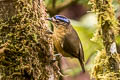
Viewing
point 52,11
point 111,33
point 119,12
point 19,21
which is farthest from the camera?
point 52,11

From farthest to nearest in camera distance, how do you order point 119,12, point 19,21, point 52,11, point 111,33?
point 52,11, point 119,12, point 19,21, point 111,33

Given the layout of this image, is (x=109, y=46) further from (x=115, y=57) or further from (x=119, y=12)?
(x=119, y=12)

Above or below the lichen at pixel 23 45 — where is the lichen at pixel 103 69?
below

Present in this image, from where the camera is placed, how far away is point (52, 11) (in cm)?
510

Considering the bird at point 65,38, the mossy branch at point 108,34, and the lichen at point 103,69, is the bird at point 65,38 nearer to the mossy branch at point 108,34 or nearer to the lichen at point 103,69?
the lichen at point 103,69

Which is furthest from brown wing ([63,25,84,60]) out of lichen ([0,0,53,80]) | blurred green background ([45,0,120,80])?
lichen ([0,0,53,80])

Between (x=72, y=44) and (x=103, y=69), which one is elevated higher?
(x=72, y=44)

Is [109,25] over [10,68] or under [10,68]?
over

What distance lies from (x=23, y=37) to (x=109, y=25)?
629mm

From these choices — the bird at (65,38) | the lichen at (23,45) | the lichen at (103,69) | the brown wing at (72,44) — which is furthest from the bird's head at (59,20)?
the lichen at (103,69)

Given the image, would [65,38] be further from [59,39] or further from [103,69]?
[103,69]

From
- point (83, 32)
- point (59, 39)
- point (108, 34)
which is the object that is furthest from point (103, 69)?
point (83, 32)

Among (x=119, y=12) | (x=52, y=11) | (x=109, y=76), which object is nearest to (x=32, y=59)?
(x=109, y=76)

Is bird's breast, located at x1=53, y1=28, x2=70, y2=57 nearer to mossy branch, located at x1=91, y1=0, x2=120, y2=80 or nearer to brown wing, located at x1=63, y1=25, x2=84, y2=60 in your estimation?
brown wing, located at x1=63, y1=25, x2=84, y2=60
